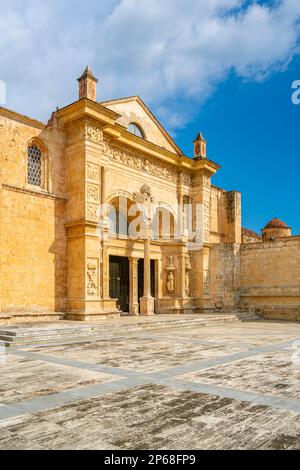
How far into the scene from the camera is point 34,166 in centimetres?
1606

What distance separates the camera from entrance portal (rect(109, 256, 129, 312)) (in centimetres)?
1962

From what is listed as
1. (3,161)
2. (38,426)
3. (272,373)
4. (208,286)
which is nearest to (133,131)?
(3,161)

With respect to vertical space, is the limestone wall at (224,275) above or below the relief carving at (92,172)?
below

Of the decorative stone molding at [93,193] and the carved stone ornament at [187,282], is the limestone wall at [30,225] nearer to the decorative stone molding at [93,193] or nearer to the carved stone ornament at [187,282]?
the decorative stone molding at [93,193]

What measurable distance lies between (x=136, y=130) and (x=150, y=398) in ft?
57.2

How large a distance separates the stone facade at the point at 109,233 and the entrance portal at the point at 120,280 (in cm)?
7

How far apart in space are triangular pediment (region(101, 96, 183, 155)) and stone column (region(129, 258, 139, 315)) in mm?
6561

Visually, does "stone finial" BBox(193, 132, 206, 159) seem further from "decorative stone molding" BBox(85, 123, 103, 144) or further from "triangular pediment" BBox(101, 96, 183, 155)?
"decorative stone molding" BBox(85, 123, 103, 144)

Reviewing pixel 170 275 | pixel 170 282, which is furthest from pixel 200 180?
pixel 170 282

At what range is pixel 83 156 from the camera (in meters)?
16.3

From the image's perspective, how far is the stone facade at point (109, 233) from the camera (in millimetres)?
15133

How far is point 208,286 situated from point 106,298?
8.26 metres

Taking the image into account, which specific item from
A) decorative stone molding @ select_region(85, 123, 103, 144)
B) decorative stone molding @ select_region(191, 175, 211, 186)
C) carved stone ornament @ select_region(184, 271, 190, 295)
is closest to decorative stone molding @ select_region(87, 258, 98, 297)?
decorative stone molding @ select_region(85, 123, 103, 144)

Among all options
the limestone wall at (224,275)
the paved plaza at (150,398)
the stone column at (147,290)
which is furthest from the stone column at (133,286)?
the paved plaza at (150,398)
